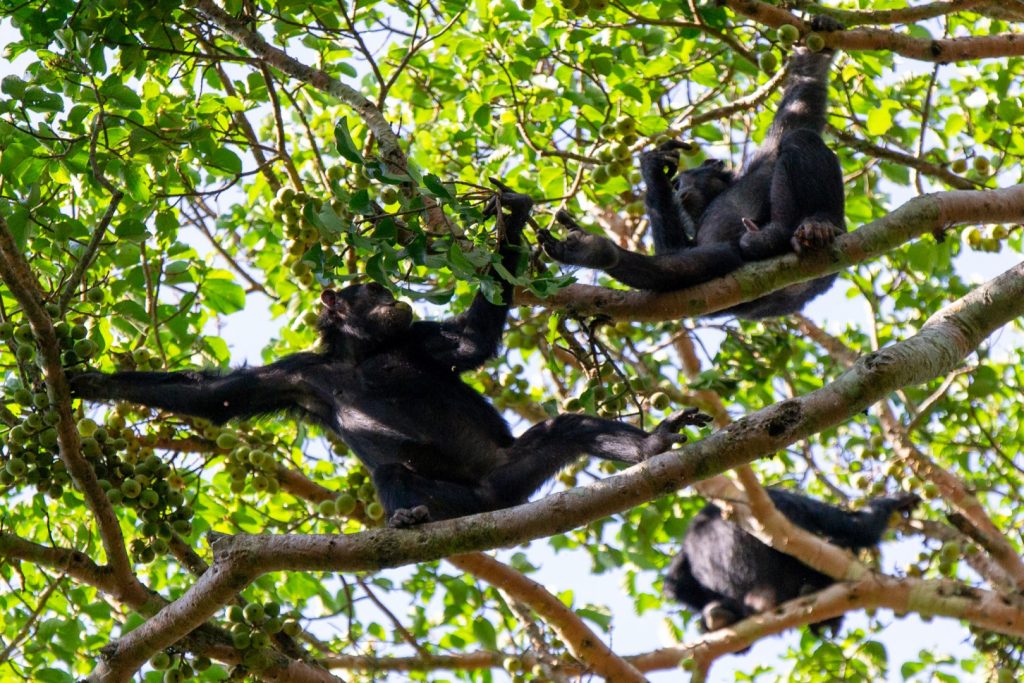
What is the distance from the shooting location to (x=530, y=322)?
7078 millimetres

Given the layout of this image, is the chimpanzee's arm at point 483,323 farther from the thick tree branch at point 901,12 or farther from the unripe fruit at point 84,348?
the unripe fruit at point 84,348

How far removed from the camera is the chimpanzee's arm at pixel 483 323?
191 inches

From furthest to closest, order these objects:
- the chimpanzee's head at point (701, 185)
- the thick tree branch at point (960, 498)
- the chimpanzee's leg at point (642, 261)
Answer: the chimpanzee's head at point (701, 185) < the thick tree branch at point (960, 498) < the chimpanzee's leg at point (642, 261)

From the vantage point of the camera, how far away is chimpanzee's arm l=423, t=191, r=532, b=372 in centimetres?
486

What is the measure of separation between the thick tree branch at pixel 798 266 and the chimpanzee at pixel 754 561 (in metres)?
4.47

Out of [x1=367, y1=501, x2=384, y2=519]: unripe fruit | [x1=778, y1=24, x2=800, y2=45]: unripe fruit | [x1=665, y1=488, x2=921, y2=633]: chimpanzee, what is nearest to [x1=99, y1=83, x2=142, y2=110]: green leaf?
[x1=367, y1=501, x2=384, y2=519]: unripe fruit

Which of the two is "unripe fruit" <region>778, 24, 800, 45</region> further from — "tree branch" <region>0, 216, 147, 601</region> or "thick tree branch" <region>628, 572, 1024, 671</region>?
"thick tree branch" <region>628, 572, 1024, 671</region>

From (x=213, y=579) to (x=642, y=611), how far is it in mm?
6574

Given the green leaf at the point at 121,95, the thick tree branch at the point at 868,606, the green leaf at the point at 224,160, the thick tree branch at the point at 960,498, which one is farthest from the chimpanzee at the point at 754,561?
the green leaf at the point at 121,95

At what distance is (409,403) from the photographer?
20.1 ft

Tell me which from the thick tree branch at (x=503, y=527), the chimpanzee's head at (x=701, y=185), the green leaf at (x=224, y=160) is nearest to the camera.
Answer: the thick tree branch at (x=503, y=527)

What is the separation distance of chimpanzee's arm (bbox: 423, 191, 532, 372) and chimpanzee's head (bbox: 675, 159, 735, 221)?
7.22 feet

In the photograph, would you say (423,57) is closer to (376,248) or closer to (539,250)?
(539,250)

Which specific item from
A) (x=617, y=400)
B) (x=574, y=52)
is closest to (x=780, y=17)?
(x=574, y=52)
